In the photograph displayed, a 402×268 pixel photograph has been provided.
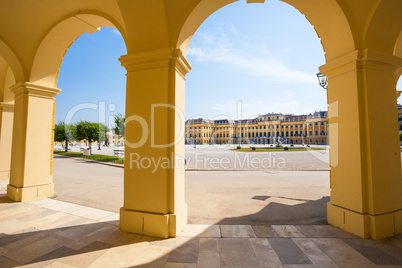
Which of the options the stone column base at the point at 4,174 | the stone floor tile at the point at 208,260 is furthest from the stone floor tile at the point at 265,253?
the stone column base at the point at 4,174

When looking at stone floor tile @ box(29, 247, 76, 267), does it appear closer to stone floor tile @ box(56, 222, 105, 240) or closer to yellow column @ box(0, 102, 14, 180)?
stone floor tile @ box(56, 222, 105, 240)

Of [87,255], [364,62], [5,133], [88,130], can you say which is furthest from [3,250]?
[88,130]

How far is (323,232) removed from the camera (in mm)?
3693

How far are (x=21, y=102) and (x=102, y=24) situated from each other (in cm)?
348

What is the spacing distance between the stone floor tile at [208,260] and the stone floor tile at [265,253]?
1.95ft

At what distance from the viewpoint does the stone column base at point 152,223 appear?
3.45m

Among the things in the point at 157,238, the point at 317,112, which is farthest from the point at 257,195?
the point at 317,112

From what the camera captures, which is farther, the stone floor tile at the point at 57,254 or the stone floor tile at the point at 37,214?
the stone floor tile at the point at 37,214

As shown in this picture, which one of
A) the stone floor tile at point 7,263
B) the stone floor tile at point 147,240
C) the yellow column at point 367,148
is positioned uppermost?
the yellow column at point 367,148

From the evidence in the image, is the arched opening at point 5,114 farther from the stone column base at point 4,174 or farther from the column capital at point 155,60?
the column capital at point 155,60

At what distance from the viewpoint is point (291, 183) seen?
8.67 m

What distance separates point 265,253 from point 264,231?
0.88m

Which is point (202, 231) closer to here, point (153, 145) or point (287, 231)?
point (287, 231)

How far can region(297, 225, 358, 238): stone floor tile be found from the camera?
3.54 metres
